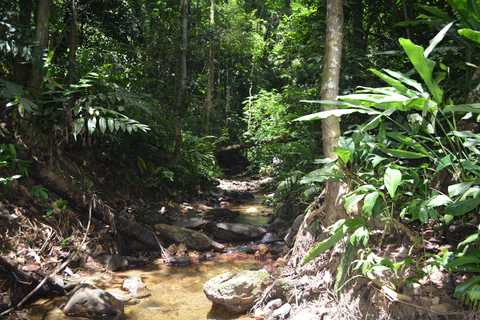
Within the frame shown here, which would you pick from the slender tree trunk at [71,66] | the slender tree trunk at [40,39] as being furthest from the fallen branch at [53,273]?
the slender tree trunk at [40,39]

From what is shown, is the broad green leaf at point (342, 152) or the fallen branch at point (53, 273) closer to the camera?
the broad green leaf at point (342, 152)

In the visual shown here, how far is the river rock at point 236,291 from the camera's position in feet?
9.87

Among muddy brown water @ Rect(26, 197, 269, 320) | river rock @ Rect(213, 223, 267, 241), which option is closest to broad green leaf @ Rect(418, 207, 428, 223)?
muddy brown water @ Rect(26, 197, 269, 320)

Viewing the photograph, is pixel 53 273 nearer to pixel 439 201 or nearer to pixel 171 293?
pixel 171 293

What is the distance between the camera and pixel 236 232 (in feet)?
17.5

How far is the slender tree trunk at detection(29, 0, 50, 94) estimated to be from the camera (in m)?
3.84

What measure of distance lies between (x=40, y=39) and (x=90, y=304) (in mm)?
3420

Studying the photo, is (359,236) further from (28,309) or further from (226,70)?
(226,70)

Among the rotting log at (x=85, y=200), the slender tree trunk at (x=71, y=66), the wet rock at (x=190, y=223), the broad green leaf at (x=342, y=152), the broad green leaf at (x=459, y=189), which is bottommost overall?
the wet rock at (x=190, y=223)

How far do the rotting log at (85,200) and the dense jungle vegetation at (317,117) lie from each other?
0.22 ft

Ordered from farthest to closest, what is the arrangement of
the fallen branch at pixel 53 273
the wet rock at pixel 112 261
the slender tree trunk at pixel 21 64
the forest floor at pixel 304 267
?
the slender tree trunk at pixel 21 64 → the wet rock at pixel 112 261 → the fallen branch at pixel 53 273 → the forest floor at pixel 304 267

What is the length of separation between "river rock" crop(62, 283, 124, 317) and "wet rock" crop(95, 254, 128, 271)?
831 millimetres

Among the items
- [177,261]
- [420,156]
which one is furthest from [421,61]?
[177,261]

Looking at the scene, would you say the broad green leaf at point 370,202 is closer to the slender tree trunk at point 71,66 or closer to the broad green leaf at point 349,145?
the broad green leaf at point 349,145
